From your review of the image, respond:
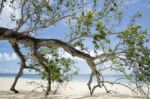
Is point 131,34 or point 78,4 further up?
point 78,4

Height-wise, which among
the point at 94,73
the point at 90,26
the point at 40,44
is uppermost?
the point at 90,26

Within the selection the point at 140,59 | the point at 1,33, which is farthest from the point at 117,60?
the point at 1,33

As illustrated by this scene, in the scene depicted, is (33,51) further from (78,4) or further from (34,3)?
(78,4)

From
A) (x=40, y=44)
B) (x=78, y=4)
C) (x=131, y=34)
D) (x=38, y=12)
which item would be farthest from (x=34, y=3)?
(x=131, y=34)

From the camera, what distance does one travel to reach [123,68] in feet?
40.3

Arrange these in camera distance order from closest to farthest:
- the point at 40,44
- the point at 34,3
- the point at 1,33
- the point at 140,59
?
the point at 1,33
the point at 40,44
the point at 140,59
the point at 34,3

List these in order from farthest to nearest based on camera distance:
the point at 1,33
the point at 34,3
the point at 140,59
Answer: the point at 34,3 < the point at 140,59 < the point at 1,33

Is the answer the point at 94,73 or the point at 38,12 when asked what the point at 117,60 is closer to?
the point at 94,73

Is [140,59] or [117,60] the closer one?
[140,59]

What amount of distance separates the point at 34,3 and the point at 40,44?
2586 mm

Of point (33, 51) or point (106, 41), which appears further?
point (106, 41)

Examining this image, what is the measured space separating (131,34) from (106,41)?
0.91 m

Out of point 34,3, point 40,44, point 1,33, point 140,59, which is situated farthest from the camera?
point 34,3

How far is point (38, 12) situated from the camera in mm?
12367
